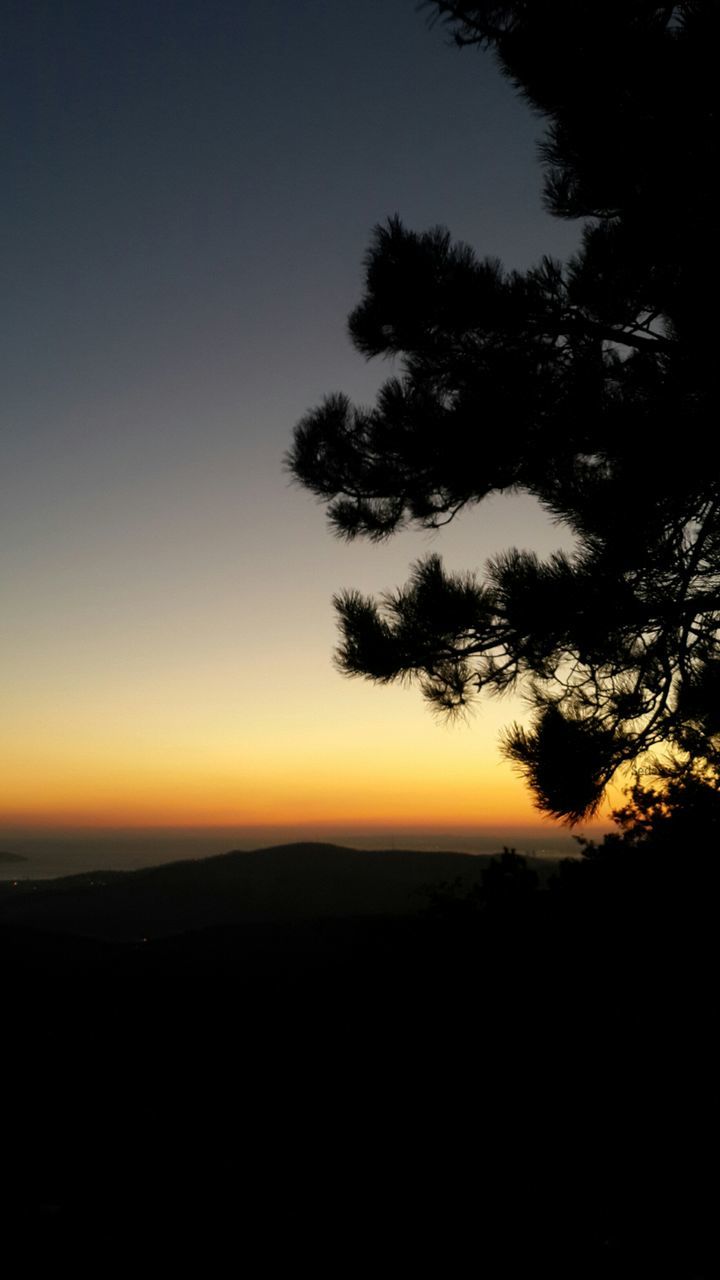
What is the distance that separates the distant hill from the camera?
72.4 feet

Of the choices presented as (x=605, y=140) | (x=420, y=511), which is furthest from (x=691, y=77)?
(x=420, y=511)

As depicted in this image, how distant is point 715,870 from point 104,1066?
4.51 m

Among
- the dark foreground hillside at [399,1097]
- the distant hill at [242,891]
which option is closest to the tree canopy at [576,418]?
the dark foreground hillside at [399,1097]

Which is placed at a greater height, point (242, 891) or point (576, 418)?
point (576, 418)

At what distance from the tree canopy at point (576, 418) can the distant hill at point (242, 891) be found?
1512 centimetres

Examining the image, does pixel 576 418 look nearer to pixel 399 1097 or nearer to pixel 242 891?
pixel 399 1097

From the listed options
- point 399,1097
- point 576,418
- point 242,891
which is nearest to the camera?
point 399,1097

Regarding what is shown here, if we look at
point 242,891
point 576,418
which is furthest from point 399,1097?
point 242,891

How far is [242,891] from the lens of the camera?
26000mm

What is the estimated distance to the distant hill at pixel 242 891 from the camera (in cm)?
2206

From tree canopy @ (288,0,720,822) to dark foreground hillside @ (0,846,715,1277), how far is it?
4.51 feet

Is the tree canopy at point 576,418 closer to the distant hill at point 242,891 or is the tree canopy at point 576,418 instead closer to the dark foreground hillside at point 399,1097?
the dark foreground hillside at point 399,1097

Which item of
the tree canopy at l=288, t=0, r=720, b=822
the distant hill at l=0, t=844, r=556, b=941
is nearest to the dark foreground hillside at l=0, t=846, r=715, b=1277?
the tree canopy at l=288, t=0, r=720, b=822

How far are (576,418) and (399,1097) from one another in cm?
428
